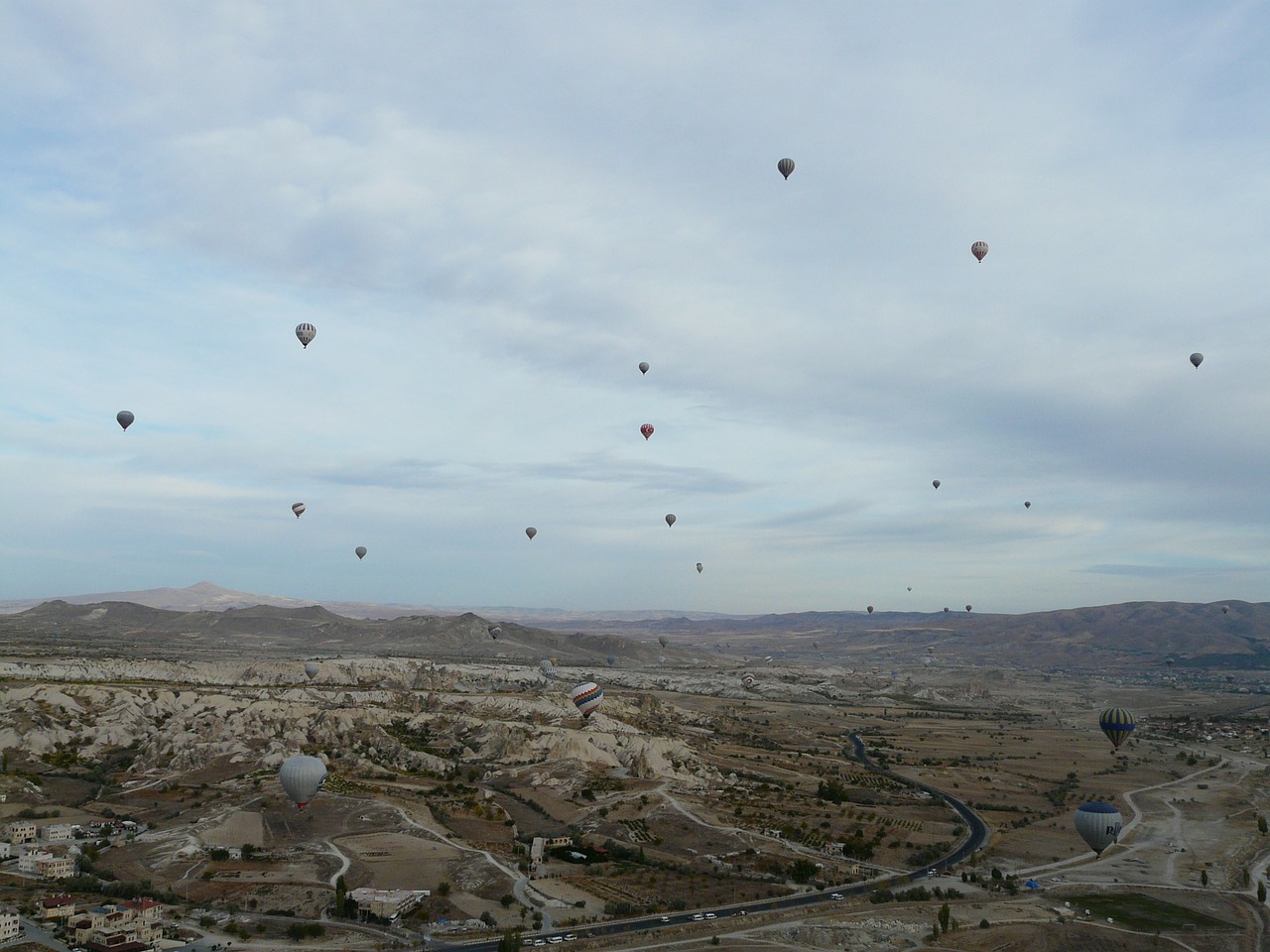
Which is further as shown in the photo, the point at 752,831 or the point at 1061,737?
the point at 1061,737

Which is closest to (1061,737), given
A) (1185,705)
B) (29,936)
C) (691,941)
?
(1185,705)

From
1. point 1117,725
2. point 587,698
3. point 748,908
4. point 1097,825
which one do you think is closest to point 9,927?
point 748,908

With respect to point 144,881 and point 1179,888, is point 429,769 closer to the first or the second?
point 144,881

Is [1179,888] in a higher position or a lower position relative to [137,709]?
lower

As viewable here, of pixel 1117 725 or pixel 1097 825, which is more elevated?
pixel 1117 725

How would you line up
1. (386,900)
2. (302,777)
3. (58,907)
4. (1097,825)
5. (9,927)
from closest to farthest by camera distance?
(9,927) < (58,907) < (386,900) < (1097,825) < (302,777)

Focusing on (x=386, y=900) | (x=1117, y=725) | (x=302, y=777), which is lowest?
(x=386, y=900)

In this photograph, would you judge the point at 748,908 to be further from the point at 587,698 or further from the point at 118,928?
the point at 587,698
